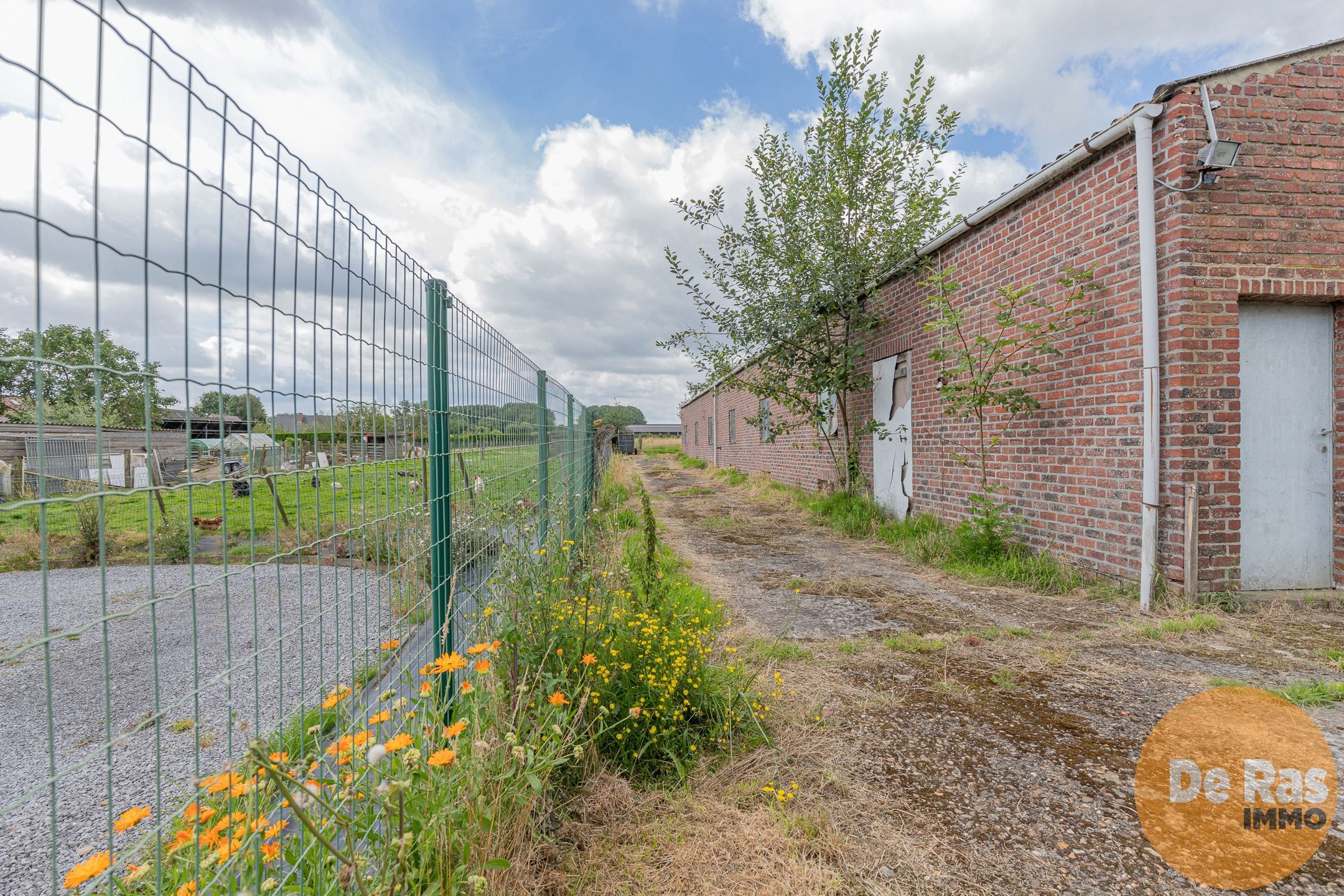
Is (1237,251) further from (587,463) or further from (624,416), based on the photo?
(624,416)

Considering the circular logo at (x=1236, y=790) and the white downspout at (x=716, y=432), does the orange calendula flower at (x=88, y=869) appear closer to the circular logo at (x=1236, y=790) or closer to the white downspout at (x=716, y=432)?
the circular logo at (x=1236, y=790)

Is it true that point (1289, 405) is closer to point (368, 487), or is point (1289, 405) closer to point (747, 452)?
point (368, 487)

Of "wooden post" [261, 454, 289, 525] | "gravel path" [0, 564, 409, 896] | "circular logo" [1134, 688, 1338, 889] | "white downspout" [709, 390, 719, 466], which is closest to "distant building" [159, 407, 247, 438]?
"wooden post" [261, 454, 289, 525]

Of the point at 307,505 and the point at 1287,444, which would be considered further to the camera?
the point at 1287,444

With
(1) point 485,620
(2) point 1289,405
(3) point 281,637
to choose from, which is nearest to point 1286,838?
(1) point 485,620

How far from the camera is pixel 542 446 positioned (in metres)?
5.18

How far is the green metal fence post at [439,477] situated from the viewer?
2281mm

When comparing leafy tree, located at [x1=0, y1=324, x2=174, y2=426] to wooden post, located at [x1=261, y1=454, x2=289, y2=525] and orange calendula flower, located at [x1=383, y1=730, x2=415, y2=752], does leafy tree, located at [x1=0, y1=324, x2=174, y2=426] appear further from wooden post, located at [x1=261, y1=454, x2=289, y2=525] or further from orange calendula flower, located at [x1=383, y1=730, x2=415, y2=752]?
orange calendula flower, located at [x1=383, y1=730, x2=415, y2=752]

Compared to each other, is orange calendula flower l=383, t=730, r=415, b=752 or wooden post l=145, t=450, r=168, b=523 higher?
wooden post l=145, t=450, r=168, b=523

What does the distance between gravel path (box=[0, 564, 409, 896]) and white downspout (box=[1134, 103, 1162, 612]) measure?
178 inches

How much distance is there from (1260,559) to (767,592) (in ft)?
10.9

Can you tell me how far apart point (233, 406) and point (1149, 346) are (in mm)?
4975

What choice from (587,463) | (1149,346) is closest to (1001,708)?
(1149,346)

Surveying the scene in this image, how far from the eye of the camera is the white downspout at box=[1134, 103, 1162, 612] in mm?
4129
